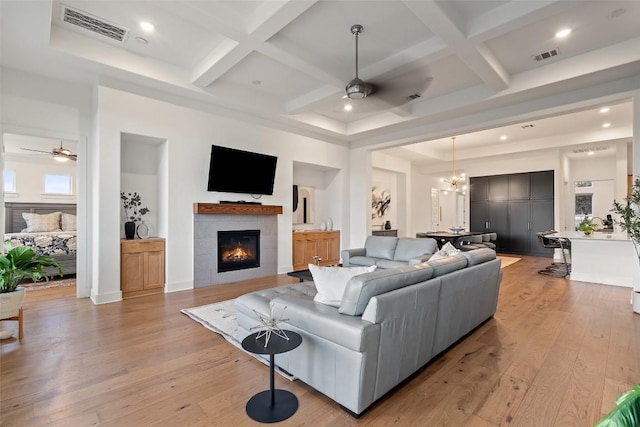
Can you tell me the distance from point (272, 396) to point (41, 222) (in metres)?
7.99

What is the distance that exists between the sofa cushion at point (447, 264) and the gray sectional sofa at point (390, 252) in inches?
79.4

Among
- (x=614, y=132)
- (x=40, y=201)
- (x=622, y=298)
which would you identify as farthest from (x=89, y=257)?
(x=614, y=132)

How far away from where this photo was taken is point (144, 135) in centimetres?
459

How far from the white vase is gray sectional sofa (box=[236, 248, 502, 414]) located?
7.53ft

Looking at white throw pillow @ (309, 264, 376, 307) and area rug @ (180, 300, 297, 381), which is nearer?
white throw pillow @ (309, 264, 376, 307)

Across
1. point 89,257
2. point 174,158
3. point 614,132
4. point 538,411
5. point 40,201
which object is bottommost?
point 538,411

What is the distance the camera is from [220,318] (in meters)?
3.59

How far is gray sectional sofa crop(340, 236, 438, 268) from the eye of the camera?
532 cm

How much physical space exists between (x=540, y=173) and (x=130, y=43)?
33.1ft

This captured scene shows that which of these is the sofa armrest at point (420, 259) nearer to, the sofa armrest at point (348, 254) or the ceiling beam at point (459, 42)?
the sofa armrest at point (348, 254)

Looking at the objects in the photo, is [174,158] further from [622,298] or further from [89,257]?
[622,298]

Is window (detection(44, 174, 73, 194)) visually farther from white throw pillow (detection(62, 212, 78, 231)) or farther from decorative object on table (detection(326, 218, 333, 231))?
decorative object on table (detection(326, 218, 333, 231))

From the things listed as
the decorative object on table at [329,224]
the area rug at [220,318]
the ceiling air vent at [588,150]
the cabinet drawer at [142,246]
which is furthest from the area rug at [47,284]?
the ceiling air vent at [588,150]

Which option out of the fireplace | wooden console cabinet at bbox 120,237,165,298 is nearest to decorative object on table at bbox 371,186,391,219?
the fireplace
